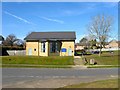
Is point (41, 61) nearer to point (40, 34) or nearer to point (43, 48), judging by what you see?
point (43, 48)

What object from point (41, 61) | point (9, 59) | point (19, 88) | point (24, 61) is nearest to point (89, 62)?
point (41, 61)

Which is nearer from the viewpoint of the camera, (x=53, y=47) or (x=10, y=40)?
(x=53, y=47)

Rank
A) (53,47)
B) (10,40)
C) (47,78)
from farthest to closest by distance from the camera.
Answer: (10,40) → (53,47) → (47,78)

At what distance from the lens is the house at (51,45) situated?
54.7m

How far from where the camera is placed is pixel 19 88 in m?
12.9

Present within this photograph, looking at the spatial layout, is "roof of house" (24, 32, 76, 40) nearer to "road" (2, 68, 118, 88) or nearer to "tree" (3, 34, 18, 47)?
"road" (2, 68, 118, 88)

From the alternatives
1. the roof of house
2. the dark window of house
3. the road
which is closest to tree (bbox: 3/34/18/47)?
the roof of house

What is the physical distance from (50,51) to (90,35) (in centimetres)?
1157

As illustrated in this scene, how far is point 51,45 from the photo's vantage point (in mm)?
55562

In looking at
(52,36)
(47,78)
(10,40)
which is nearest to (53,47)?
(52,36)

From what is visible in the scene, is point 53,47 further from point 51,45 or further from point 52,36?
point 52,36

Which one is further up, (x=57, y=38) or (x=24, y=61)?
(x=57, y=38)

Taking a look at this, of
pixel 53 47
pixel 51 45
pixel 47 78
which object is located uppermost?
pixel 51 45

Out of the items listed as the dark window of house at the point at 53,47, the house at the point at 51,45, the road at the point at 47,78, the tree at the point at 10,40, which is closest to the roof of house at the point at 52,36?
the house at the point at 51,45
